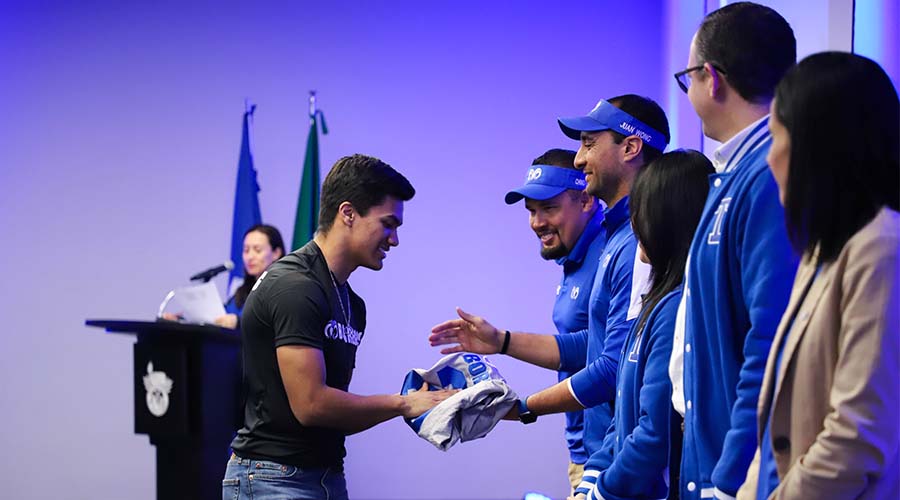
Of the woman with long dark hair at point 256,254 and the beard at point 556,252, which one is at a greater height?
the beard at point 556,252

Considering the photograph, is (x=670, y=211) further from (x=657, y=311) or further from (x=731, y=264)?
(x=731, y=264)

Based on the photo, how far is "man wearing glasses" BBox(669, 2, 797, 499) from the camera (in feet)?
5.16

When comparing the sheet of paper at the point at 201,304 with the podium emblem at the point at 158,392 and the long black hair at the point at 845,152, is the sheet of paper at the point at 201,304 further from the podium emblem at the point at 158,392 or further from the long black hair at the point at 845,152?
the long black hair at the point at 845,152

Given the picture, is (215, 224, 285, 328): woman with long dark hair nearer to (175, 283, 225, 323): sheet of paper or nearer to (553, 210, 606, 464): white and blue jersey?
(175, 283, 225, 323): sheet of paper

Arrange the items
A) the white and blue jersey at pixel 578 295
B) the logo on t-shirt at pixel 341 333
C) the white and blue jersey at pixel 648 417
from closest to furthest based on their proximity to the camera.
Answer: the white and blue jersey at pixel 648 417 < the logo on t-shirt at pixel 341 333 < the white and blue jersey at pixel 578 295

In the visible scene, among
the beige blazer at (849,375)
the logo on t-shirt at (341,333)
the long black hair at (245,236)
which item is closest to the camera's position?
the beige blazer at (849,375)

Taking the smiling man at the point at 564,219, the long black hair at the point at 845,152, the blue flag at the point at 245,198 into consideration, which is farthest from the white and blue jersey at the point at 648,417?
the blue flag at the point at 245,198

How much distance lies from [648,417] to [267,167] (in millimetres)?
4812

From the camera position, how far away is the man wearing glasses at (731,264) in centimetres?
157

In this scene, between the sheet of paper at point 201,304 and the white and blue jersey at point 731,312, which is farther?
the sheet of paper at point 201,304

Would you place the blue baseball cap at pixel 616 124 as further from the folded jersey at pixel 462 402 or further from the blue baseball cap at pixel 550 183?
the folded jersey at pixel 462 402

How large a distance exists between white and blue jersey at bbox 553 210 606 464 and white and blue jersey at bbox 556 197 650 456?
182 millimetres

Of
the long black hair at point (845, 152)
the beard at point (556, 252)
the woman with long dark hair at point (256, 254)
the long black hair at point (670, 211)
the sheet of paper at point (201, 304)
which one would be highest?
the long black hair at point (845, 152)

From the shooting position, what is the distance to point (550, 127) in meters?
6.21
